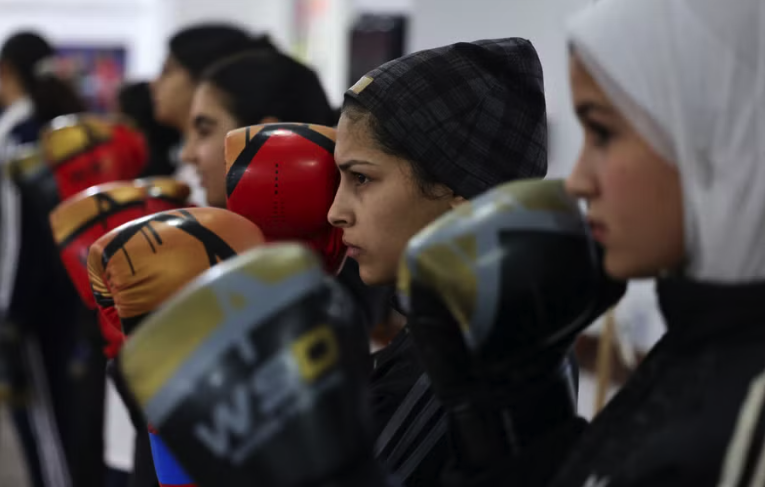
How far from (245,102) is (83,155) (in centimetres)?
58

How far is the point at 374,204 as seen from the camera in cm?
99

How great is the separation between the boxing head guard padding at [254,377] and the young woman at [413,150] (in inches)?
15.3

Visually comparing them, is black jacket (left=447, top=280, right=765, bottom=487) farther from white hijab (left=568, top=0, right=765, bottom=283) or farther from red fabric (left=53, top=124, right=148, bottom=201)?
red fabric (left=53, top=124, right=148, bottom=201)

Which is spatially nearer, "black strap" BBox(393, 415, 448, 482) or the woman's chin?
"black strap" BBox(393, 415, 448, 482)

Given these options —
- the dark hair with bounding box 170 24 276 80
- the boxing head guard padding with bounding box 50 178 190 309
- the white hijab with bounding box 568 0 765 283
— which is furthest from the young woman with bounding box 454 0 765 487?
the dark hair with bounding box 170 24 276 80

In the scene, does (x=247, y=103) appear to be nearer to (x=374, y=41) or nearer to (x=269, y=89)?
(x=269, y=89)

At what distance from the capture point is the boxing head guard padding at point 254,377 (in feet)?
1.84

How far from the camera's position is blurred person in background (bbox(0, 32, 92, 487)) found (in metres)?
2.51

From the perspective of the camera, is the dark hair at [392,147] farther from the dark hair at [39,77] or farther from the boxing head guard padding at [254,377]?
the dark hair at [39,77]

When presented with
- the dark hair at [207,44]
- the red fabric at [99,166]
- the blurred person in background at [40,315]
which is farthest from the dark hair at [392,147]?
the blurred person in background at [40,315]

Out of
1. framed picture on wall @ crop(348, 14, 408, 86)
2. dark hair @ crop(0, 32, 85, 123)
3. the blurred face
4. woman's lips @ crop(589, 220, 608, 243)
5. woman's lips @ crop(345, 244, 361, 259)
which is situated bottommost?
framed picture on wall @ crop(348, 14, 408, 86)

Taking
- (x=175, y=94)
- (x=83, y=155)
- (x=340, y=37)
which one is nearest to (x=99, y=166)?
(x=83, y=155)

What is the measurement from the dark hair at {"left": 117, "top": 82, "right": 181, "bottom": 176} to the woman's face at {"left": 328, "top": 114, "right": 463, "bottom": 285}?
1395 mm

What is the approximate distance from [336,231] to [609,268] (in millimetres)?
457
